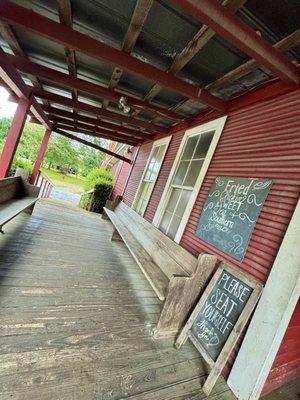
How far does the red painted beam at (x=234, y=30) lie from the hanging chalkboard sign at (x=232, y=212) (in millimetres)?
1231

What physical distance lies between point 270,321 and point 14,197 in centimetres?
523

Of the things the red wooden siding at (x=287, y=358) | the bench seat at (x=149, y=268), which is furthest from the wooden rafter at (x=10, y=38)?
the red wooden siding at (x=287, y=358)

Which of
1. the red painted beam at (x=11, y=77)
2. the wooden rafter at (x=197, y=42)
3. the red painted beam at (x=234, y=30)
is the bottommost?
the red painted beam at (x=11, y=77)

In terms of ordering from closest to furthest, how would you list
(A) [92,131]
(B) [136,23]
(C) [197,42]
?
(B) [136,23] < (C) [197,42] < (A) [92,131]

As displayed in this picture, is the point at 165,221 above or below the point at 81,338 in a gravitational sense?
above

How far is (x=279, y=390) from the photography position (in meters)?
2.68

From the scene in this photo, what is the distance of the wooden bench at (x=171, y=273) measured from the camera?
257 cm

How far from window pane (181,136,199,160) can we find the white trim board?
2.96 metres

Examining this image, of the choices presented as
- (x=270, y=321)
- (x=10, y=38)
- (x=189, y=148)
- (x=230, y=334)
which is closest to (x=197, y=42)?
(x=189, y=148)

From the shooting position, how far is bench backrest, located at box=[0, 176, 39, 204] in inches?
168

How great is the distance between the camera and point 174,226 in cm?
459

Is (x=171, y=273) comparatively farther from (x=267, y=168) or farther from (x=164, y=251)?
(x=267, y=168)

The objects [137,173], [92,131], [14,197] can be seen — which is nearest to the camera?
[14,197]

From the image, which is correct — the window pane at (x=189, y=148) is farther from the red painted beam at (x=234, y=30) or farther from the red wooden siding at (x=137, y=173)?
the red wooden siding at (x=137, y=173)
